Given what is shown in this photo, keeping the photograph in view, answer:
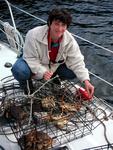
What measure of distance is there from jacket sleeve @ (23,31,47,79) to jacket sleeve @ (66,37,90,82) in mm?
370

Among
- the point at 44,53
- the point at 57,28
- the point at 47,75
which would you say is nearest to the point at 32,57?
the point at 44,53

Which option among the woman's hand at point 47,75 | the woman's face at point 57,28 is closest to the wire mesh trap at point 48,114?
the woman's hand at point 47,75

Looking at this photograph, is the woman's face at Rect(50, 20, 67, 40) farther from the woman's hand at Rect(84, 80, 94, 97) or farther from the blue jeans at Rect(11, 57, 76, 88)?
the woman's hand at Rect(84, 80, 94, 97)

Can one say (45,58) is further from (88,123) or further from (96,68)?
(96,68)

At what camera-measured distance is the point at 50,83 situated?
15.9ft

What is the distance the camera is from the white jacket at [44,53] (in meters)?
4.53

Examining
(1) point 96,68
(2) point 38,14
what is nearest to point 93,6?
(2) point 38,14

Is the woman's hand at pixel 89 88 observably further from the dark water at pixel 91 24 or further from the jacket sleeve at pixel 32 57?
the dark water at pixel 91 24

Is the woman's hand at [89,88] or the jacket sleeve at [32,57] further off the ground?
the jacket sleeve at [32,57]

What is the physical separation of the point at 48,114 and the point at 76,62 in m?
0.73

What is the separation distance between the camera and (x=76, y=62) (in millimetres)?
4707

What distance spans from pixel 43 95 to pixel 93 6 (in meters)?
7.41

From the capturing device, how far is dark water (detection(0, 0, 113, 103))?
7688mm

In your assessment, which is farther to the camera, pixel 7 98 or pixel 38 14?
pixel 38 14
